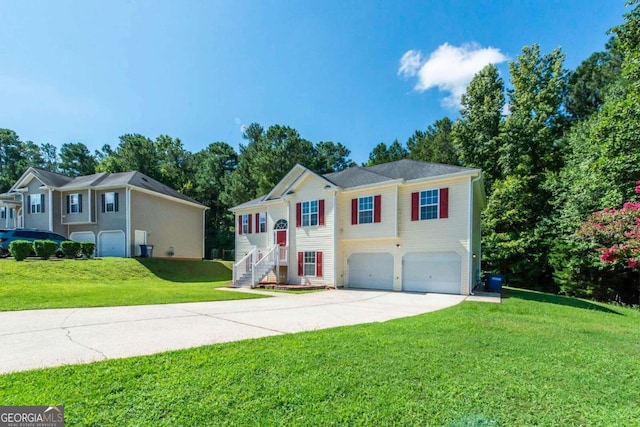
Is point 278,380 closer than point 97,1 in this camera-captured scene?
Yes

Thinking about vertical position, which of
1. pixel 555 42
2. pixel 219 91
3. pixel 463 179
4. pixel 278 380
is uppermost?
pixel 555 42

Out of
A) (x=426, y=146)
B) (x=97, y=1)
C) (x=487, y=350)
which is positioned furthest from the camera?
(x=426, y=146)

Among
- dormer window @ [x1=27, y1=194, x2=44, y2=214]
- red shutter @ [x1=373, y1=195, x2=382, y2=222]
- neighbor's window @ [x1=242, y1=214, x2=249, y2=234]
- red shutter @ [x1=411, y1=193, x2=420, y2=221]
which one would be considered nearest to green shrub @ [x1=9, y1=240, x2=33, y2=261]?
dormer window @ [x1=27, y1=194, x2=44, y2=214]

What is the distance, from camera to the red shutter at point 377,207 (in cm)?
1584

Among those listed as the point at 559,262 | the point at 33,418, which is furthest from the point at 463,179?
the point at 33,418

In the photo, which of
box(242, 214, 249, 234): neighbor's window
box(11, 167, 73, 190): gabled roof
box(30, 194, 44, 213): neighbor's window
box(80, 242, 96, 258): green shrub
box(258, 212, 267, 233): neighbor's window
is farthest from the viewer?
box(30, 194, 44, 213): neighbor's window

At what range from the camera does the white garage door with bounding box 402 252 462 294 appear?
14297mm

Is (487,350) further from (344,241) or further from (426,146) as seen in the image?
(426,146)

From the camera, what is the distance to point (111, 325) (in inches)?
250

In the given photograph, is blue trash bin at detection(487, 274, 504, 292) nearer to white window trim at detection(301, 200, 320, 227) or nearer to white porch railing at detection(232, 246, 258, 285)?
white window trim at detection(301, 200, 320, 227)

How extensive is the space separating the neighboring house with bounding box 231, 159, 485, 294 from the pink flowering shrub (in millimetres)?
4936

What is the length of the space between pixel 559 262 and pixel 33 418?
23.2 metres

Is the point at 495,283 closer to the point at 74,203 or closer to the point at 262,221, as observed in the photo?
the point at 262,221

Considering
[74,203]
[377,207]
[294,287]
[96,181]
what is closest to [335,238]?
[377,207]
